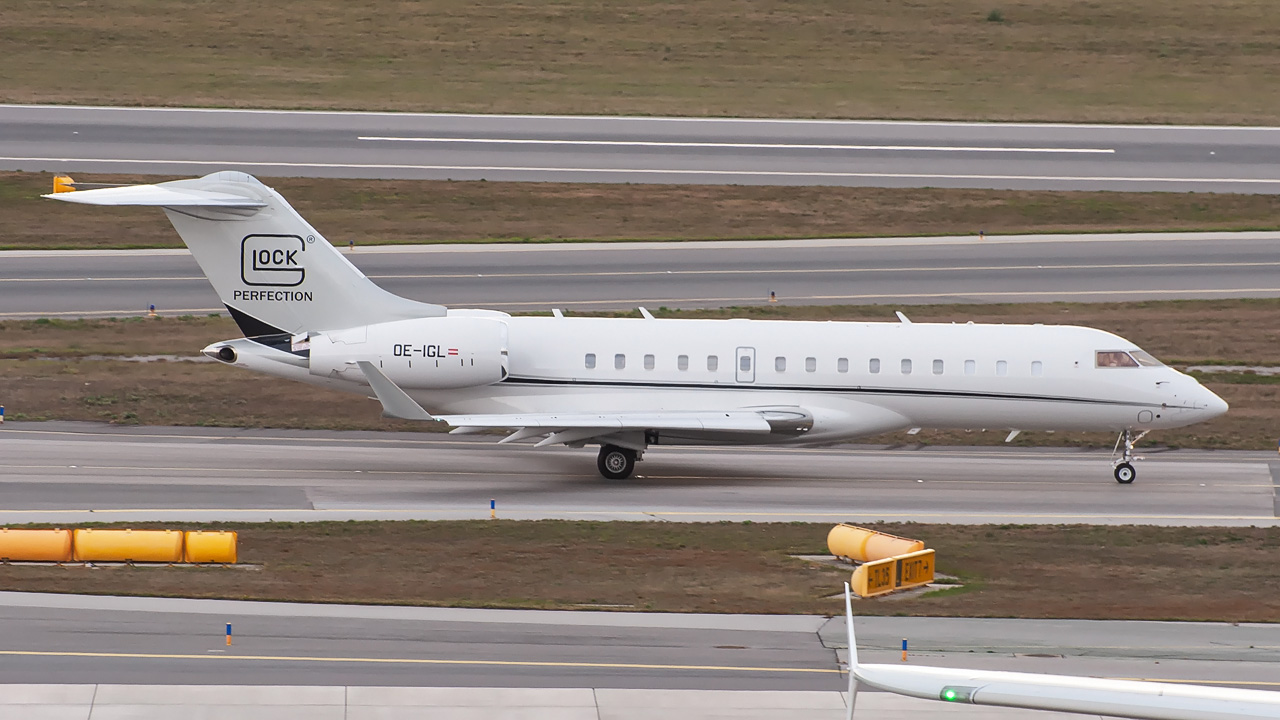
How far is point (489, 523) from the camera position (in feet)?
97.6

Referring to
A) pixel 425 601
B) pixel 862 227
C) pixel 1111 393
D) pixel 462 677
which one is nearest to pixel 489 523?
pixel 425 601

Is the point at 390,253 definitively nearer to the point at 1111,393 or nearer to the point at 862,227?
the point at 862,227

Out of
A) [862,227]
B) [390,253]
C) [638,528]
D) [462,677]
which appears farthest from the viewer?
[862,227]

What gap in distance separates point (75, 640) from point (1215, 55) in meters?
61.5

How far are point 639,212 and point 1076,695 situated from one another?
43.3 m

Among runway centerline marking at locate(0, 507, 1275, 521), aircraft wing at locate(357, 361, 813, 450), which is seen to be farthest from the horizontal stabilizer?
runway centerline marking at locate(0, 507, 1275, 521)

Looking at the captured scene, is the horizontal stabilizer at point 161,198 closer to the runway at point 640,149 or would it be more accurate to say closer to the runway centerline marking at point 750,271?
the runway centerline marking at point 750,271

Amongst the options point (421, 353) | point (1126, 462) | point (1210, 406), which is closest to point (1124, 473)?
point (1126, 462)

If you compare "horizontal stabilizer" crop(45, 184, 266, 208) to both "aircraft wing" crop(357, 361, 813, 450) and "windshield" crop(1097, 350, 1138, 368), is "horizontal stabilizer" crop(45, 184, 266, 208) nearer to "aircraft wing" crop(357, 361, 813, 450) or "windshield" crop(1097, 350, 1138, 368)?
"aircraft wing" crop(357, 361, 813, 450)

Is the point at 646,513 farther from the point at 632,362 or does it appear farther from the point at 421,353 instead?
the point at 421,353

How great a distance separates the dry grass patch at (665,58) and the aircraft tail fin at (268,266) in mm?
30605

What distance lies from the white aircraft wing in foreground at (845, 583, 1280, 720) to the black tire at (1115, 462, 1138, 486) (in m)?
21.3

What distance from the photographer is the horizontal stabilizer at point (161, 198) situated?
3241 cm

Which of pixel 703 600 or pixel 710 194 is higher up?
pixel 710 194
